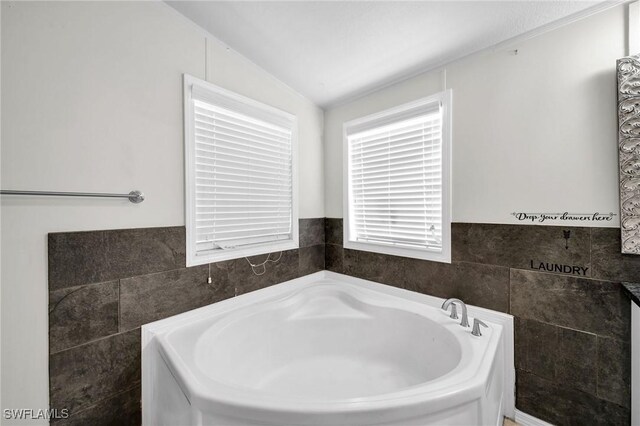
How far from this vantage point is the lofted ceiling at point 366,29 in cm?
127

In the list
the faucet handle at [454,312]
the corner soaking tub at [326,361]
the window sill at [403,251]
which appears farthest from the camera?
the window sill at [403,251]

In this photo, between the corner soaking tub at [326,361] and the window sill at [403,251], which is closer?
the corner soaking tub at [326,361]

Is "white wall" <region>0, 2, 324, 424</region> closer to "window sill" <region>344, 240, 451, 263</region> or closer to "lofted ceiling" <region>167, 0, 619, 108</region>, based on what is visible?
"lofted ceiling" <region>167, 0, 619, 108</region>

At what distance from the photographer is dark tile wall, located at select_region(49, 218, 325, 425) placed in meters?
1.04

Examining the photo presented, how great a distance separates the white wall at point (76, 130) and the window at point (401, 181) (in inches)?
54.2

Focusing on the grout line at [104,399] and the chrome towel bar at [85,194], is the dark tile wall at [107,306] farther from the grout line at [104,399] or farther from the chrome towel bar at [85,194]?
the chrome towel bar at [85,194]

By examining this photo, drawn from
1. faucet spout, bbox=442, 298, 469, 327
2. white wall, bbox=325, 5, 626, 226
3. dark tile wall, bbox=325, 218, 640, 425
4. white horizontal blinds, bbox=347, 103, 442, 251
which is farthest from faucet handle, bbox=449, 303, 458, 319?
white wall, bbox=325, 5, 626, 226

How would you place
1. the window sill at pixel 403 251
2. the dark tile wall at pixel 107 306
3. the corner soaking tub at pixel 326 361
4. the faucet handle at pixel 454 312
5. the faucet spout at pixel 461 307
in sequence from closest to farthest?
the corner soaking tub at pixel 326 361 → the dark tile wall at pixel 107 306 → the faucet spout at pixel 461 307 → the faucet handle at pixel 454 312 → the window sill at pixel 403 251

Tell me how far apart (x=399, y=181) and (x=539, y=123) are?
2.88 feet

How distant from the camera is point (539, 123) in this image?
54.4 inches

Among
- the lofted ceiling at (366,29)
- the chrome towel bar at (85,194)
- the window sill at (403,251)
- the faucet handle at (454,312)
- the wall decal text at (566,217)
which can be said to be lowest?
the faucet handle at (454,312)

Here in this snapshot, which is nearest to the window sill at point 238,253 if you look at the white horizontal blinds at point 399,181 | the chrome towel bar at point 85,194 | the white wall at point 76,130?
the white wall at point 76,130

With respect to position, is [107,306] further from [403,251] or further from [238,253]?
[403,251]

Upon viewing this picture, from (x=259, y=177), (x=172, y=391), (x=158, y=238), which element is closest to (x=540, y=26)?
(x=259, y=177)
